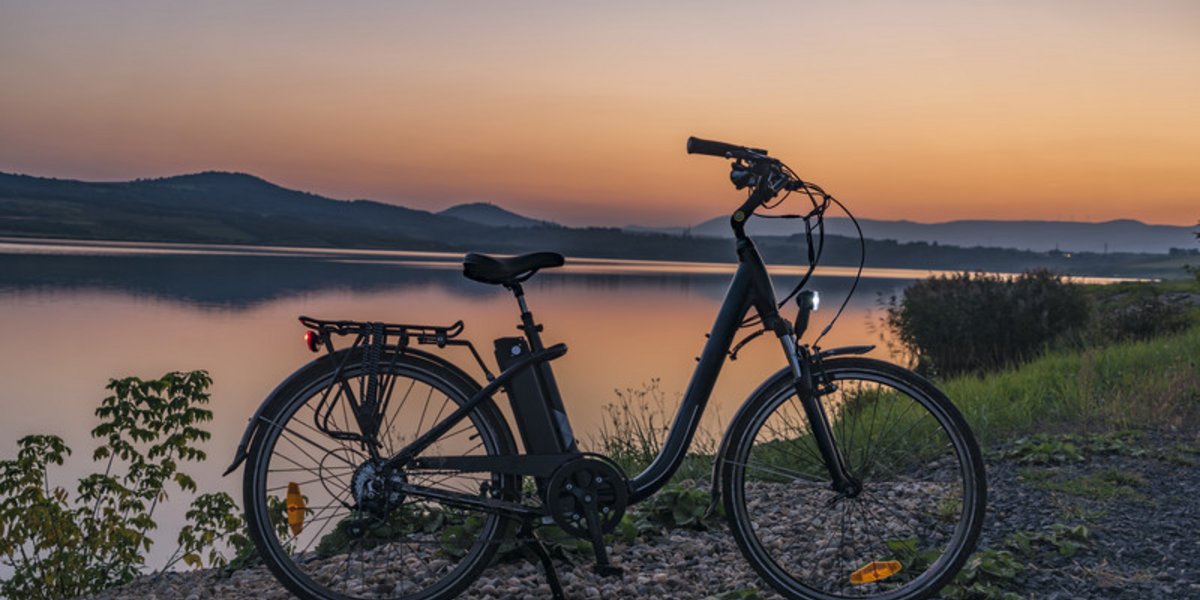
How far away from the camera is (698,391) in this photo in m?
3.45

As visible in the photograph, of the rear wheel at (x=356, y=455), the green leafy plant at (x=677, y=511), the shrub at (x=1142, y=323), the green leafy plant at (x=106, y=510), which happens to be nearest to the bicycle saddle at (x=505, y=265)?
the rear wheel at (x=356, y=455)

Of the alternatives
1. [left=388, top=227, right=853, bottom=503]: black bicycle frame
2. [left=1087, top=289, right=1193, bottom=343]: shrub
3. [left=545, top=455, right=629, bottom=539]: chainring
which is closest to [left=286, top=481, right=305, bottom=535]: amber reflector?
[left=388, top=227, right=853, bottom=503]: black bicycle frame

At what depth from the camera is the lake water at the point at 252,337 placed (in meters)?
14.5

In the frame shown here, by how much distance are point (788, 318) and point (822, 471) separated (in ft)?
2.85

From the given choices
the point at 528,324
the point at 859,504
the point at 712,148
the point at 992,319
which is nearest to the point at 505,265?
the point at 528,324

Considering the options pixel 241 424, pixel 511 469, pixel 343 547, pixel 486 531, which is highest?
pixel 511 469

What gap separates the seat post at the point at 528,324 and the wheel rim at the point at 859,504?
0.86 m

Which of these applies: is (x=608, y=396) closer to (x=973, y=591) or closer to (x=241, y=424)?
(x=241, y=424)

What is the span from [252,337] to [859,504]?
79.6 ft

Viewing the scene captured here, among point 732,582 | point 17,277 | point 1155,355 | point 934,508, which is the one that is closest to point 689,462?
point 934,508

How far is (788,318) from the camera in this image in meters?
3.35

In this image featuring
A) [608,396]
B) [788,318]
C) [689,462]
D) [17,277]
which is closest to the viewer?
[788,318]

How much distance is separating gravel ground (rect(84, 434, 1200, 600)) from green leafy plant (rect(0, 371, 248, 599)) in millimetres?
1130

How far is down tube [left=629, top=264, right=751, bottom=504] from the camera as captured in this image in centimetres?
338
